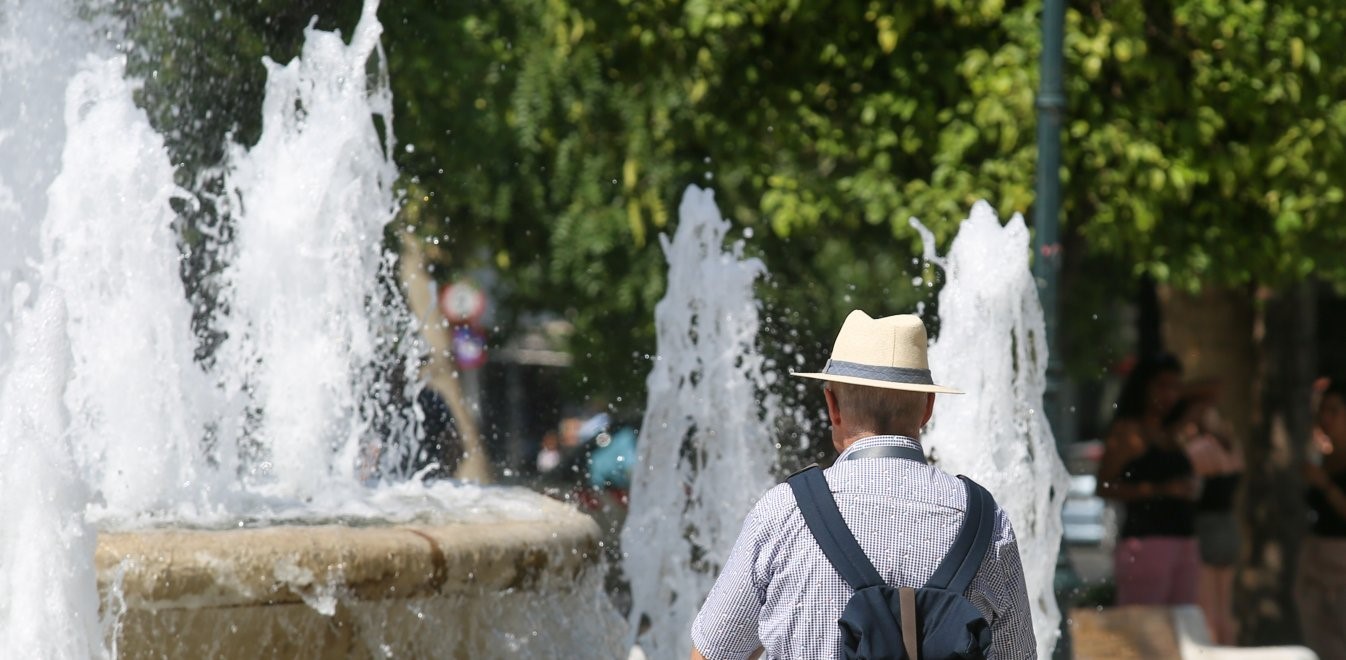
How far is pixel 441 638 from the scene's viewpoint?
4559 mm

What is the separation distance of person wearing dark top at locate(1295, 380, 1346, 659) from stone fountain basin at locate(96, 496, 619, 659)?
4.80 meters

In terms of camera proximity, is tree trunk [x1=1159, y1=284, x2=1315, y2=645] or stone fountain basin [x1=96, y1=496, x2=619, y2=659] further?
tree trunk [x1=1159, y1=284, x2=1315, y2=645]

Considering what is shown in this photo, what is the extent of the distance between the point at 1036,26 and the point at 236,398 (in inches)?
160

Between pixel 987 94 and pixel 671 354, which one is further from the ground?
pixel 987 94

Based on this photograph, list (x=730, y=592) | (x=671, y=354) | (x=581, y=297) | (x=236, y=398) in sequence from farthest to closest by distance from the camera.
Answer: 1. (x=581, y=297)
2. (x=671, y=354)
3. (x=236, y=398)
4. (x=730, y=592)

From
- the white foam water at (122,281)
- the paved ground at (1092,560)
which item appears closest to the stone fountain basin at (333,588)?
the white foam water at (122,281)

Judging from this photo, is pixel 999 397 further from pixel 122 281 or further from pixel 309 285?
pixel 122 281

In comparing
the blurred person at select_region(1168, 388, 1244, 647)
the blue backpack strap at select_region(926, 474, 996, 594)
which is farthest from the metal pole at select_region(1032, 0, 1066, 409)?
the blue backpack strap at select_region(926, 474, 996, 594)

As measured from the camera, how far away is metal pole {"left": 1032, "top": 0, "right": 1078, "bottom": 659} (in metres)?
6.19

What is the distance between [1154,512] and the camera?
Result: 8.12m

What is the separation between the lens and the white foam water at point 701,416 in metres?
6.77

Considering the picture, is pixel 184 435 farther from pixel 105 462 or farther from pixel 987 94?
pixel 987 94

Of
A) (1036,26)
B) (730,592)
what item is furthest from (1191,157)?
(730,592)

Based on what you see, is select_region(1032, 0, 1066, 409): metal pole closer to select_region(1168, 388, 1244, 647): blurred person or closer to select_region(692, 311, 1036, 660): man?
select_region(1168, 388, 1244, 647): blurred person
